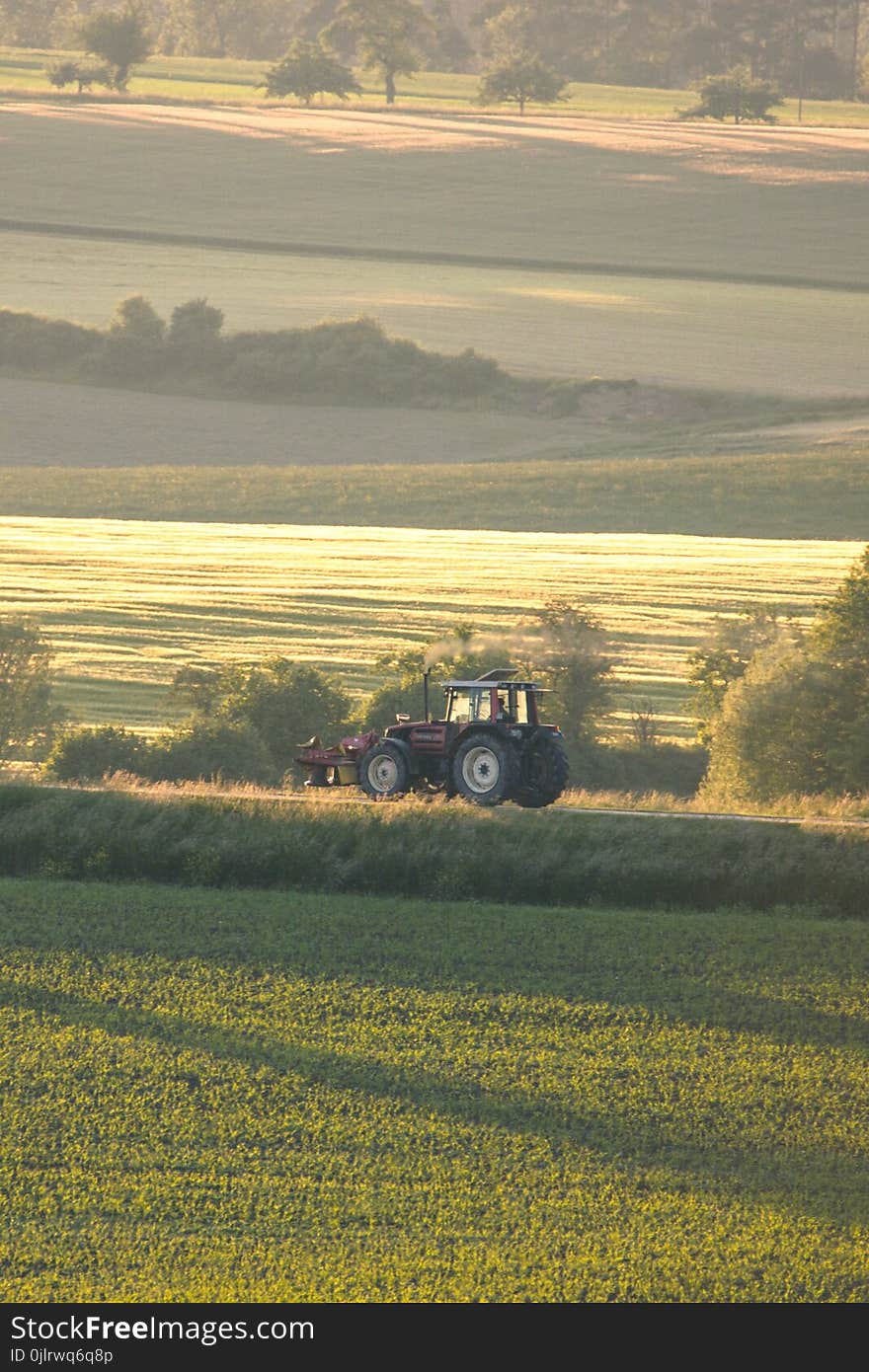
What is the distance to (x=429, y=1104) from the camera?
16.7 meters

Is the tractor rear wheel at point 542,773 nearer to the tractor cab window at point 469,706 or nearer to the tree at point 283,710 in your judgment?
the tractor cab window at point 469,706

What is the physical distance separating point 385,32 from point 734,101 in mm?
37896

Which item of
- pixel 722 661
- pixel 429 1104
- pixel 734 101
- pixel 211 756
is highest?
pixel 734 101

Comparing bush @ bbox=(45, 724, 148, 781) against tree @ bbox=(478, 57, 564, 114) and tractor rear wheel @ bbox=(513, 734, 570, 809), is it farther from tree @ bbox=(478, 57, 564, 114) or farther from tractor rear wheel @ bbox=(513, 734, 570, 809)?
tree @ bbox=(478, 57, 564, 114)

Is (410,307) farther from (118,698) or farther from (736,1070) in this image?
(736,1070)

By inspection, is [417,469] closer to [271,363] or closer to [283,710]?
[271,363]

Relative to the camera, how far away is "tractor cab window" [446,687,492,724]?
25641 mm

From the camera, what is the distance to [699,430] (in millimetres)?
90500

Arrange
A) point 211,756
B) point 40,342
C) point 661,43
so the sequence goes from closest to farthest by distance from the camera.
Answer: point 211,756, point 40,342, point 661,43

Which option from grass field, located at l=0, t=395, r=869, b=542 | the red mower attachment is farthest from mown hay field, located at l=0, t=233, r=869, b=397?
the red mower attachment

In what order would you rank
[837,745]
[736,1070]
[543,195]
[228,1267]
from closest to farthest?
[228,1267], [736,1070], [837,745], [543,195]

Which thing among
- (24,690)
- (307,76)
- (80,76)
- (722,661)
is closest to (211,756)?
(24,690)
